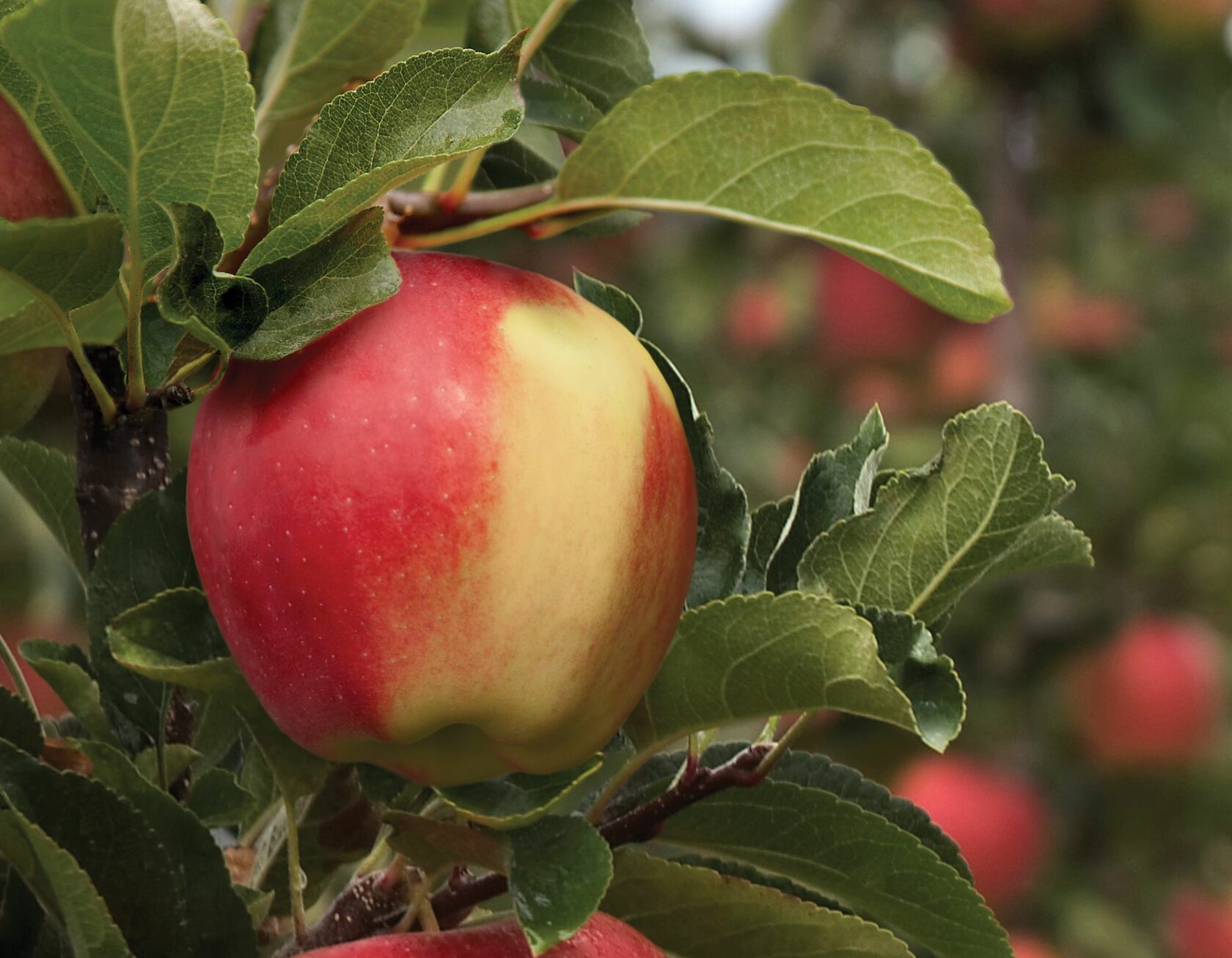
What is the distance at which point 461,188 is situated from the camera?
486 millimetres

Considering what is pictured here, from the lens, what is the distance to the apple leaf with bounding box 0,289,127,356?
17.3 inches

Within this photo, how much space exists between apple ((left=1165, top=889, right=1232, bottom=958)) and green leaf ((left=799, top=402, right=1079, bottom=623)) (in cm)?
176

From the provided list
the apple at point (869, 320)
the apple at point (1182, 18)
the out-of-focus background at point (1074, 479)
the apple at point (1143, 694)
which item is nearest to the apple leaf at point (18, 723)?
the out-of-focus background at point (1074, 479)

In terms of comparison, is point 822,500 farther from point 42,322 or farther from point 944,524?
point 42,322

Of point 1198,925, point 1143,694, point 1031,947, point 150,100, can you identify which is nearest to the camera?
point 150,100

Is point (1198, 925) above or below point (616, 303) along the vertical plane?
below

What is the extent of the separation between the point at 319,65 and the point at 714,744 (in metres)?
0.29

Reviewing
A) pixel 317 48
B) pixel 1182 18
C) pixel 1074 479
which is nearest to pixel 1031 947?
pixel 1074 479

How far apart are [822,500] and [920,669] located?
82 mm

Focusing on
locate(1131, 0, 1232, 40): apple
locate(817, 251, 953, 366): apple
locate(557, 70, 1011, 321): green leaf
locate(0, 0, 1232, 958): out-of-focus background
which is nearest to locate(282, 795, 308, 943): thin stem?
locate(557, 70, 1011, 321): green leaf

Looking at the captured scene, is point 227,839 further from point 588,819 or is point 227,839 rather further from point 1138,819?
point 1138,819

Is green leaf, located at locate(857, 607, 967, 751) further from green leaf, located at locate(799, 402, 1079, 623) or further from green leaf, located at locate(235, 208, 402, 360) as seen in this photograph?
green leaf, located at locate(235, 208, 402, 360)

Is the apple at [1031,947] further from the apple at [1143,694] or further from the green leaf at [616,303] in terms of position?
the green leaf at [616,303]

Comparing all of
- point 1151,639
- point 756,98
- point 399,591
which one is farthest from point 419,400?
point 1151,639
